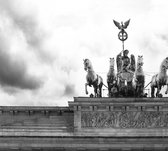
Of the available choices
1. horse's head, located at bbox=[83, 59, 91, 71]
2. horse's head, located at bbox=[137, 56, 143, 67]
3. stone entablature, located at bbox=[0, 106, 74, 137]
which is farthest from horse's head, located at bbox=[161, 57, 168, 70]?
stone entablature, located at bbox=[0, 106, 74, 137]

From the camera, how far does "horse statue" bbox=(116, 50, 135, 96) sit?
33781 mm

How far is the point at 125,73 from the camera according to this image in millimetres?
34250

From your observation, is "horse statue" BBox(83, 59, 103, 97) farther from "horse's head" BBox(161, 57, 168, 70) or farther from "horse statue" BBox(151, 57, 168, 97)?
"horse's head" BBox(161, 57, 168, 70)

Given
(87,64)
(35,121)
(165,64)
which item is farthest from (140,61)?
(35,121)

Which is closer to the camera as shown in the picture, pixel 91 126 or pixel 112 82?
pixel 91 126

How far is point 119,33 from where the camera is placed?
36.1 meters

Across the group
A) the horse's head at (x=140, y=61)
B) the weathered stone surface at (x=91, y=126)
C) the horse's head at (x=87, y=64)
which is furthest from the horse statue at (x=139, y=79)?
the horse's head at (x=87, y=64)

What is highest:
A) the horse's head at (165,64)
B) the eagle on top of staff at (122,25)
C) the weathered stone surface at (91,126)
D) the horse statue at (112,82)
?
the eagle on top of staff at (122,25)

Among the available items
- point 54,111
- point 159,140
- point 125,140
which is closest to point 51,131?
point 54,111

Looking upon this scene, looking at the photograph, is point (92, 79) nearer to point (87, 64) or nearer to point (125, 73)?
point (87, 64)

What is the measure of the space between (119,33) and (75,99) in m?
6.56

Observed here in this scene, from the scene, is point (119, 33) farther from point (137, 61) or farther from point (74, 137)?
point (74, 137)

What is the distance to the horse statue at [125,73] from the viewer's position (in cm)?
3378

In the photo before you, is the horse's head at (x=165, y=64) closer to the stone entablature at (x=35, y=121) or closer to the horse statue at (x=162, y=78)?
the horse statue at (x=162, y=78)
